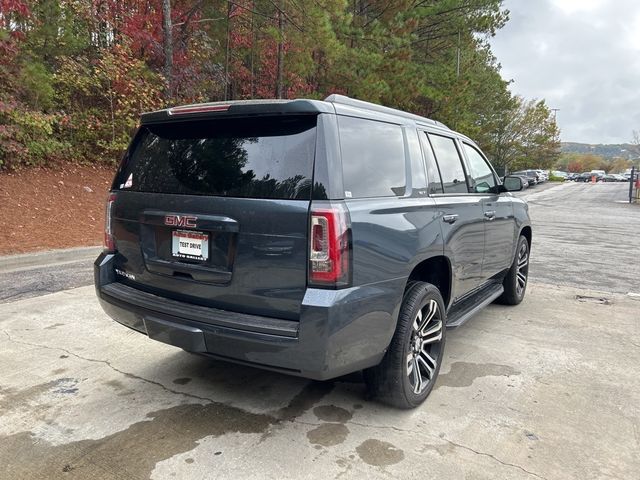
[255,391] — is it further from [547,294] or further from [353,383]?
[547,294]

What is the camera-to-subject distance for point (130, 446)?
2.71 meters

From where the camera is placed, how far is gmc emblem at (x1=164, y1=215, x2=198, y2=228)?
9.20ft

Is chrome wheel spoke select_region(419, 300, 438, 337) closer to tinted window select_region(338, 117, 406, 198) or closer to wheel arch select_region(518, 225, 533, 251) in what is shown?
tinted window select_region(338, 117, 406, 198)

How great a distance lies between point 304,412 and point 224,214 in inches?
Result: 55.1

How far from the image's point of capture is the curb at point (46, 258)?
24.1 feet

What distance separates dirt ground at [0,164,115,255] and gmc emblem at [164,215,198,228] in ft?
20.9

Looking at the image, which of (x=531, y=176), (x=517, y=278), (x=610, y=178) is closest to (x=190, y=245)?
(x=517, y=278)

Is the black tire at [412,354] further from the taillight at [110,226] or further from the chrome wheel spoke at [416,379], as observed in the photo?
the taillight at [110,226]

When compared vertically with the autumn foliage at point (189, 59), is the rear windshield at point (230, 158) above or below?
below

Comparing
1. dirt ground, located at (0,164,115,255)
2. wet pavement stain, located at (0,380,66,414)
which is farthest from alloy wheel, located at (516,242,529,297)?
dirt ground, located at (0,164,115,255)

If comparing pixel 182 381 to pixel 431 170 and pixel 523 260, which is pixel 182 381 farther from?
pixel 523 260

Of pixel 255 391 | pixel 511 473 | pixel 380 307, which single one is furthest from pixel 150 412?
pixel 511 473

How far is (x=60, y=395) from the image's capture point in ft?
10.8

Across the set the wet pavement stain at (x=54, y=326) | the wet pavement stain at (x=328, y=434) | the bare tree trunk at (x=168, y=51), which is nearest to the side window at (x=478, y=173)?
the wet pavement stain at (x=328, y=434)
